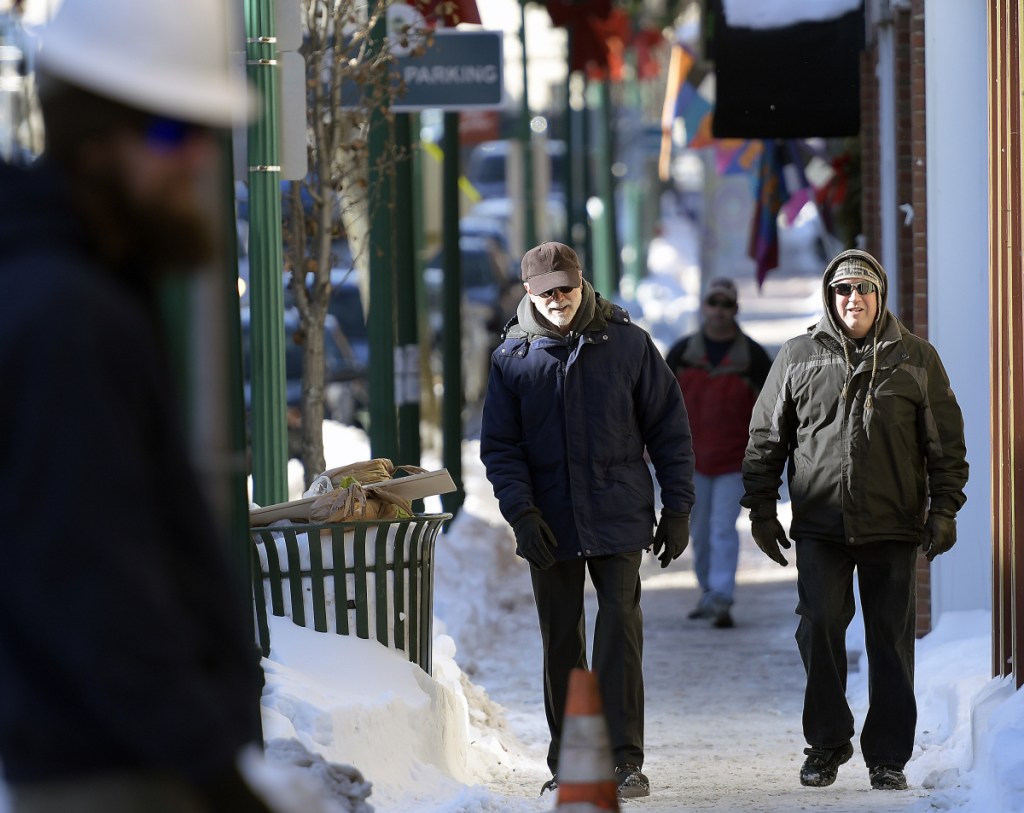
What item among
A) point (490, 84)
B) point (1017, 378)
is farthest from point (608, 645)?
point (490, 84)

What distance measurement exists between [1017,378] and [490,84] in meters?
6.39

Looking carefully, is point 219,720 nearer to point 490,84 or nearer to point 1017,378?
point 1017,378

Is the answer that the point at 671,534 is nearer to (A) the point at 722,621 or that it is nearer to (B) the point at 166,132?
(A) the point at 722,621

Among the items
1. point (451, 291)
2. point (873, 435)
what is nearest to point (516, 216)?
point (451, 291)

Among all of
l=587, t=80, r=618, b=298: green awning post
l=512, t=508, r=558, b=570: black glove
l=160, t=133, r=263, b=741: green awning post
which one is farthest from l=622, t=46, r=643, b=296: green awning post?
l=160, t=133, r=263, b=741: green awning post

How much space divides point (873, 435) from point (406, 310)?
6497 millimetres

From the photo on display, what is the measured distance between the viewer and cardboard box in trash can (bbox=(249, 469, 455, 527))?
7.07m

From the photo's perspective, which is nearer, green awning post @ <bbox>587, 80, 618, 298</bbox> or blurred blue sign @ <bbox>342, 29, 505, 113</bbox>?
blurred blue sign @ <bbox>342, 29, 505, 113</bbox>

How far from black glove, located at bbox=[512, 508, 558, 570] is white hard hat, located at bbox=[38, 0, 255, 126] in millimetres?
4444

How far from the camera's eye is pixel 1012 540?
6973 mm

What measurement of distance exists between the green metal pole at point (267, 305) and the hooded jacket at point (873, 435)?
2.24 metres

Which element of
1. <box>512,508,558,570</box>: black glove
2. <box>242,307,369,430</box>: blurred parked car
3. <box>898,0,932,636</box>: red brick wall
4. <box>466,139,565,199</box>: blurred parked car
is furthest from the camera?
<box>466,139,565,199</box>: blurred parked car

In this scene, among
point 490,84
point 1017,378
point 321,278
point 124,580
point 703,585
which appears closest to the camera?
point 124,580

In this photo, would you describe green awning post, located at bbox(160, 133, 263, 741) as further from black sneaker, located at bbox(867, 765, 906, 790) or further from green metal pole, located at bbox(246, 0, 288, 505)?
black sneaker, located at bbox(867, 765, 906, 790)
